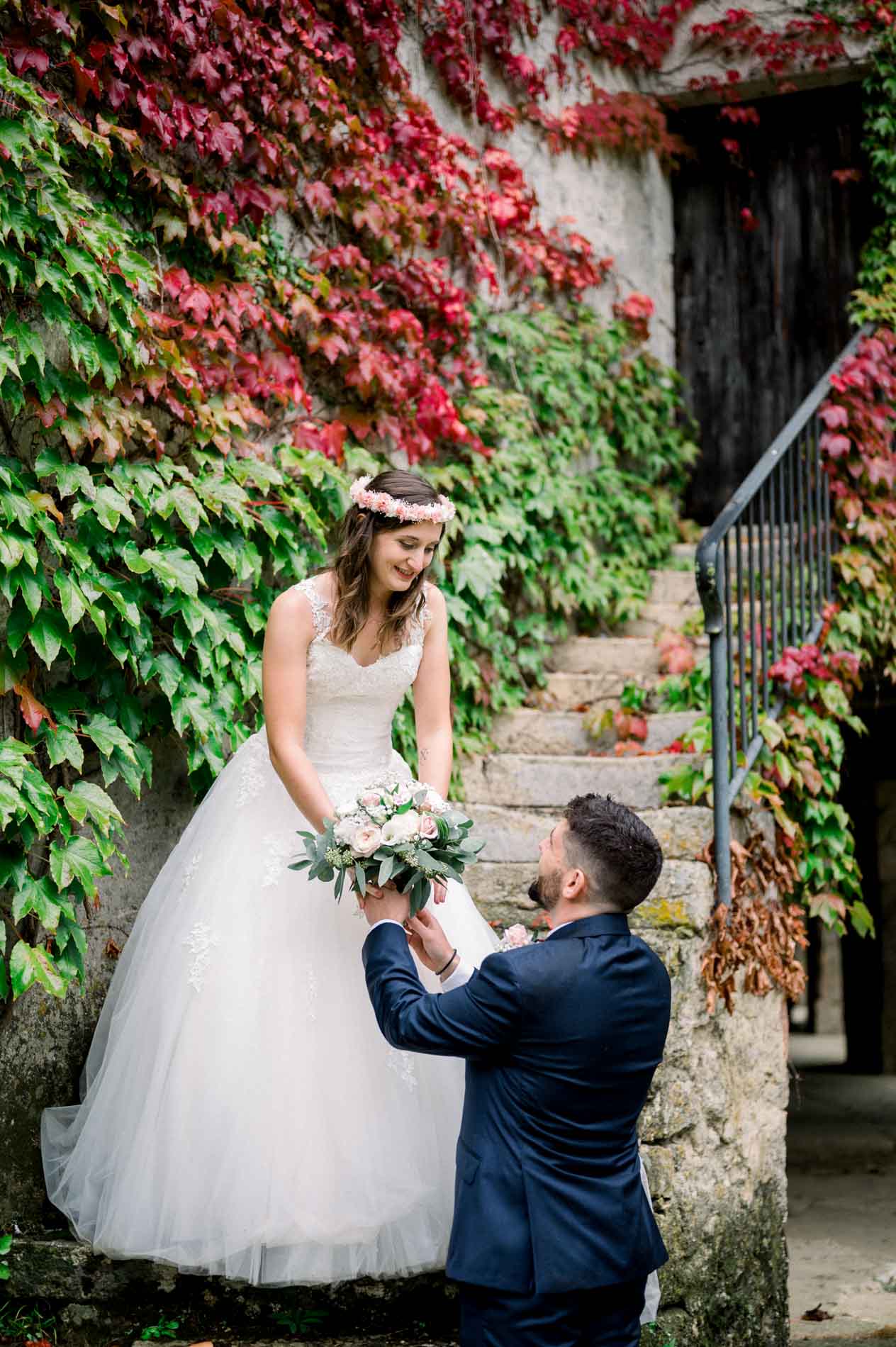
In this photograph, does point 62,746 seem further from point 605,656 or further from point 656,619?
point 656,619

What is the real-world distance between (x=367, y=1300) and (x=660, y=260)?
5984 mm

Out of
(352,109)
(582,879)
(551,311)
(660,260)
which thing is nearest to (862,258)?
(660,260)

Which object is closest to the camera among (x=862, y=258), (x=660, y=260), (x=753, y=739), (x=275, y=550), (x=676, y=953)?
(x=676, y=953)

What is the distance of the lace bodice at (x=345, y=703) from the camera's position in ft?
10.2

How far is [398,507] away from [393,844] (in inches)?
34.4

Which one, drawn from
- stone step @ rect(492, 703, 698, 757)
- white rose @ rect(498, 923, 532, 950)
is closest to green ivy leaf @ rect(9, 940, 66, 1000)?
white rose @ rect(498, 923, 532, 950)

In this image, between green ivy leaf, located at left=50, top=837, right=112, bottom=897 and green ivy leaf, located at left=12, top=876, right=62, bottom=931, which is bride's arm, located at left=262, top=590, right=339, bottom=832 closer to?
green ivy leaf, located at left=50, top=837, right=112, bottom=897

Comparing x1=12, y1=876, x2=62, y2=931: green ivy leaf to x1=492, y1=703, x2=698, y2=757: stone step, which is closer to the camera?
x1=12, y1=876, x2=62, y2=931: green ivy leaf

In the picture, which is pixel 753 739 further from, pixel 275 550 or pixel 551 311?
pixel 551 311

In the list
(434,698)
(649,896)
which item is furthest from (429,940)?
(649,896)

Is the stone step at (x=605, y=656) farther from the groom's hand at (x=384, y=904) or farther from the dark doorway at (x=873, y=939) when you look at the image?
the dark doorway at (x=873, y=939)

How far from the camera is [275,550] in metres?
3.96

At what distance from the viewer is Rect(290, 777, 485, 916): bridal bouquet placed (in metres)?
2.52

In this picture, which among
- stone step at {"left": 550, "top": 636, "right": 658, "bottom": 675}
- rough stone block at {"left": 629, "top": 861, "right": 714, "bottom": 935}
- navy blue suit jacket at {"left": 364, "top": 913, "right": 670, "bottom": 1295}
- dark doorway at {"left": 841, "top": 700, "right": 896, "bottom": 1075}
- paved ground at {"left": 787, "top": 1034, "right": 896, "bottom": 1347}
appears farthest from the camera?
dark doorway at {"left": 841, "top": 700, "right": 896, "bottom": 1075}
